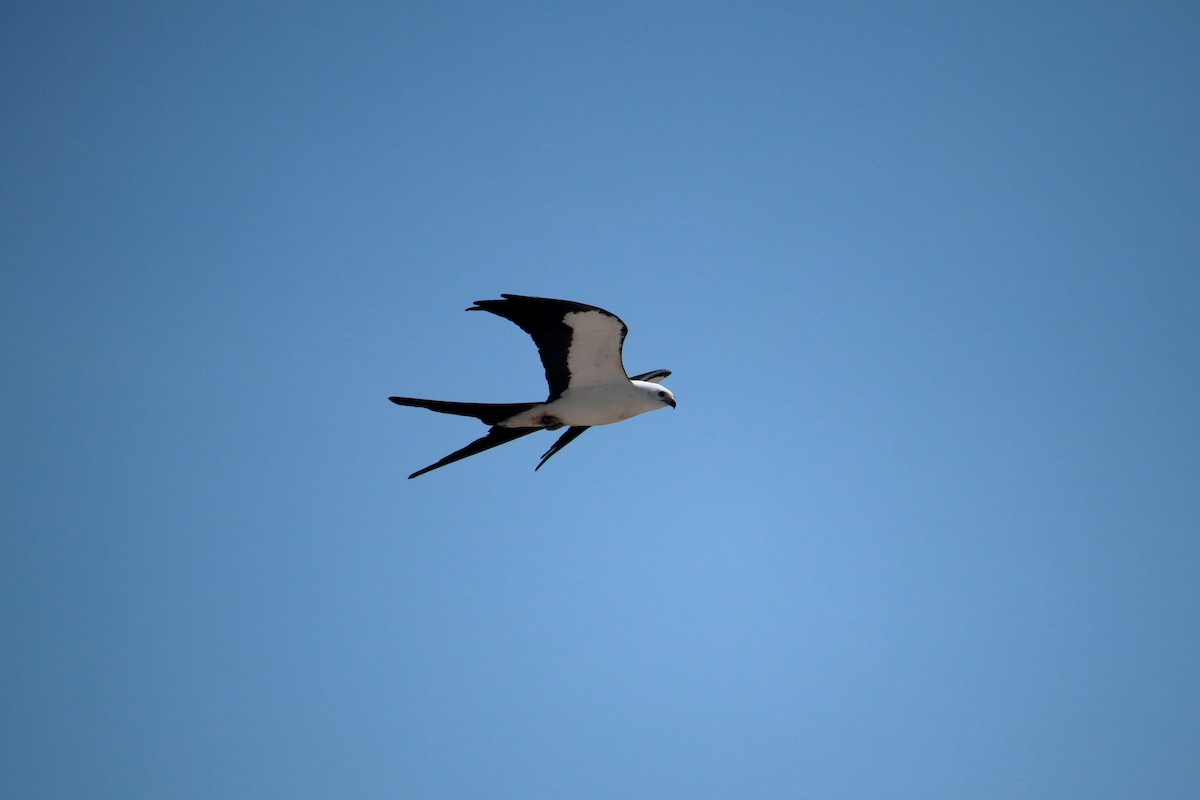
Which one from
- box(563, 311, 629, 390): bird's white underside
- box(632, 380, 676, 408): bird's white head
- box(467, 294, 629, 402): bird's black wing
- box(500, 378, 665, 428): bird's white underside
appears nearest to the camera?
box(467, 294, 629, 402): bird's black wing

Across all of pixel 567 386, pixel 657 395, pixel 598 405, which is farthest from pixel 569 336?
pixel 657 395

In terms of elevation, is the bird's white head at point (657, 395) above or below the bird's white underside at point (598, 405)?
above

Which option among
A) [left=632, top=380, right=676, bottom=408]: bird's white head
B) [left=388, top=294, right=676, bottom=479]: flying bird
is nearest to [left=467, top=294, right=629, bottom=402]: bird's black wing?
[left=388, top=294, right=676, bottom=479]: flying bird

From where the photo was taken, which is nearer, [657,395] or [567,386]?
[567,386]

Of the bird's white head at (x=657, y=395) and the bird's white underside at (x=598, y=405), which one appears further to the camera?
the bird's white head at (x=657, y=395)

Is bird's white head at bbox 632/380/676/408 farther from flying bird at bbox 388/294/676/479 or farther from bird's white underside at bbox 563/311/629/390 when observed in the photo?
bird's white underside at bbox 563/311/629/390

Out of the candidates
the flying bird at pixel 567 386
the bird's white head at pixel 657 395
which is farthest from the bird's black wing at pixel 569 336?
the bird's white head at pixel 657 395

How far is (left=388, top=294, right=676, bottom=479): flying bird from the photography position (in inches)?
349

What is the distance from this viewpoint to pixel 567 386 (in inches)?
389

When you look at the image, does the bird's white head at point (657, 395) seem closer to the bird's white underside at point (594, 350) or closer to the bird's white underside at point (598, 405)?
the bird's white underside at point (598, 405)

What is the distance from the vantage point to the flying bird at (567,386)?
8.87 metres

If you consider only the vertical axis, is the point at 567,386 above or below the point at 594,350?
below

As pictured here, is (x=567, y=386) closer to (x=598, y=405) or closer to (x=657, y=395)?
(x=598, y=405)

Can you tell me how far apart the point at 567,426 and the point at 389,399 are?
240cm
